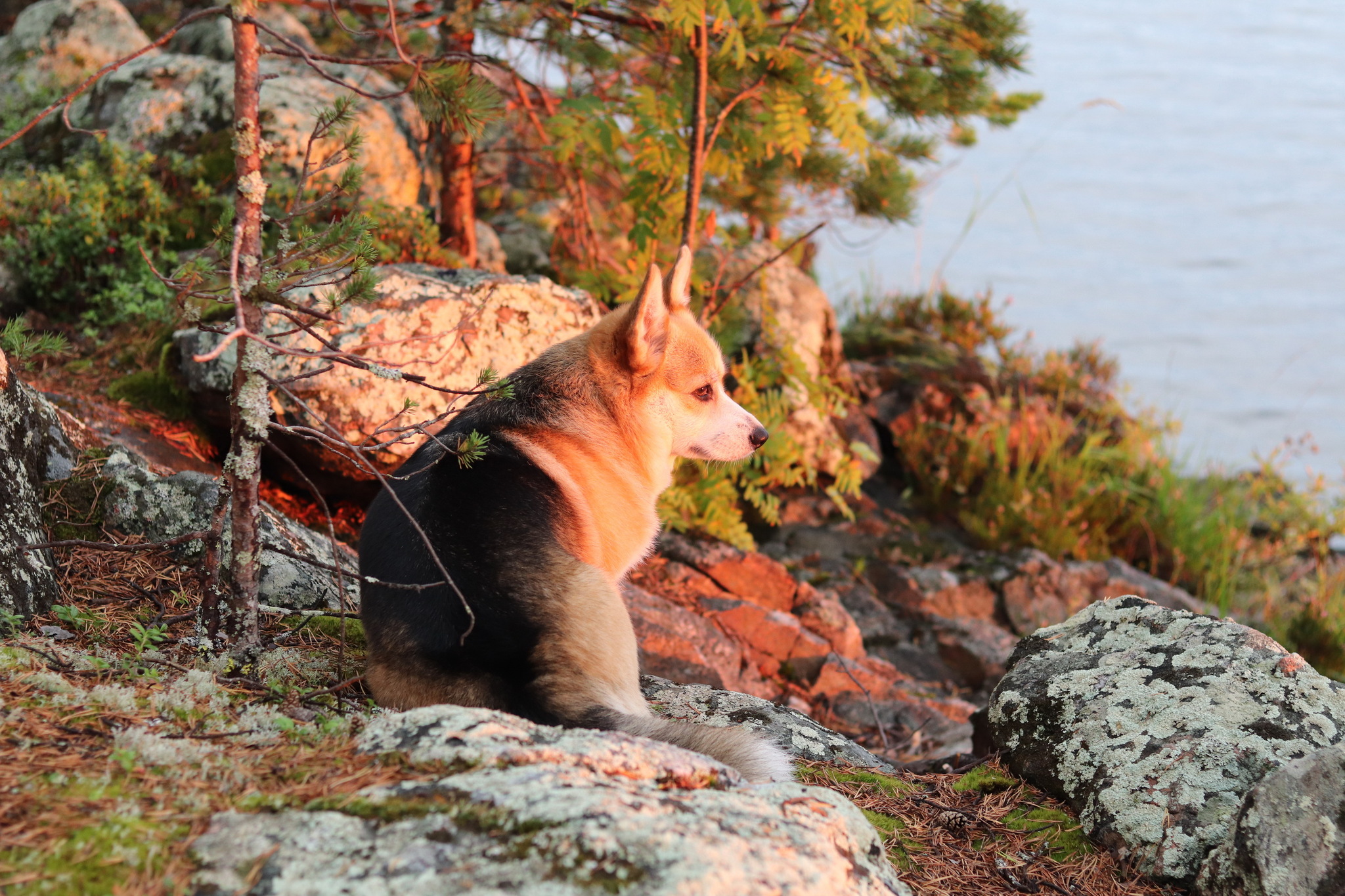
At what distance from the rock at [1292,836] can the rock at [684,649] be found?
2956 millimetres

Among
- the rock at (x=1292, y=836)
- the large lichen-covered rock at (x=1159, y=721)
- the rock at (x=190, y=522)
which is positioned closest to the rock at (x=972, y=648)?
the large lichen-covered rock at (x=1159, y=721)

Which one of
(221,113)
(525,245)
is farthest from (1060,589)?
(221,113)

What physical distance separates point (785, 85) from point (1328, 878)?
5.53 m

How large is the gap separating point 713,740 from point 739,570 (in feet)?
13.3

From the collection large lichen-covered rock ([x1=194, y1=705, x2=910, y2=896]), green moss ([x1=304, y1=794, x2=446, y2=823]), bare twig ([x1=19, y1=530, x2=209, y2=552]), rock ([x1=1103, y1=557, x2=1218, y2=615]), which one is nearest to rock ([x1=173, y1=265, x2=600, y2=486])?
bare twig ([x1=19, y1=530, x2=209, y2=552])

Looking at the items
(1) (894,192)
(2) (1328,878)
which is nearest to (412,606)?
(2) (1328,878)

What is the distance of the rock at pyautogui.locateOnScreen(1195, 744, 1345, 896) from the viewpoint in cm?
286

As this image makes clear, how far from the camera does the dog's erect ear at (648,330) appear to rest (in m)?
4.33

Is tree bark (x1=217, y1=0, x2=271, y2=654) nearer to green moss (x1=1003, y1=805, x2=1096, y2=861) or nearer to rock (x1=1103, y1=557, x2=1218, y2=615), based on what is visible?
green moss (x1=1003, y1=805, x2=1096, y2=861)

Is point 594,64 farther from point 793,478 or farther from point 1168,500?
point 1168,500

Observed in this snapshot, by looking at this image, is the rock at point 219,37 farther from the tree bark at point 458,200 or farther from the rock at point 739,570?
the rock at point 739,570

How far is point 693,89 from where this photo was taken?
6.97 meters

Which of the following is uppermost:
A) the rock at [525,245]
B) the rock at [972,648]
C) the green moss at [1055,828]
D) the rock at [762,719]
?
the rock at [525,245]

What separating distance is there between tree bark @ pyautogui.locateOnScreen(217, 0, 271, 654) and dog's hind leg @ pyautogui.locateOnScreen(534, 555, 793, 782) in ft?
3.70
